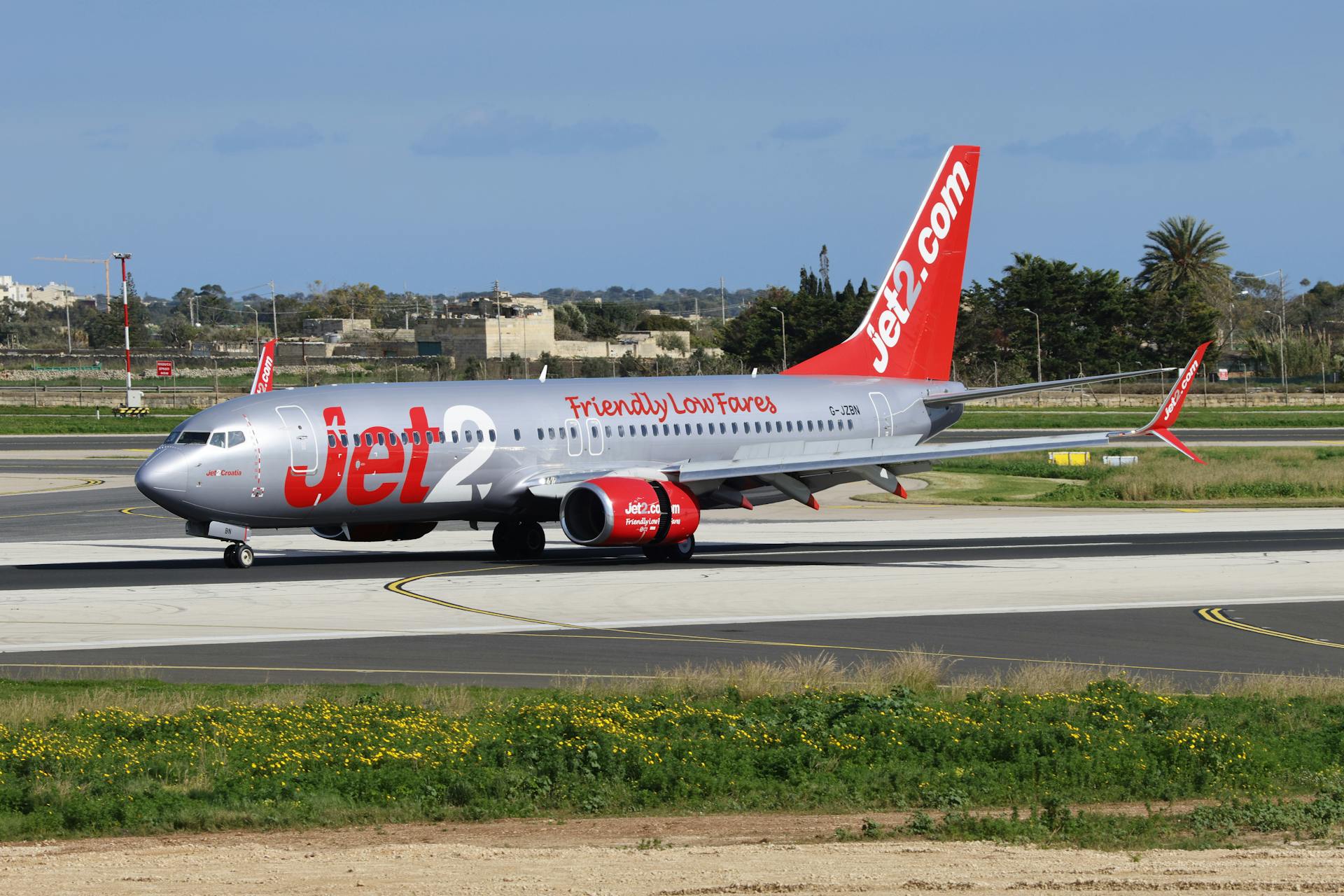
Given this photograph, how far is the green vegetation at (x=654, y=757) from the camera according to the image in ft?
55.4

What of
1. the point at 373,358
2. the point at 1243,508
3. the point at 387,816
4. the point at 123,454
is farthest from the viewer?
the point at 373,358

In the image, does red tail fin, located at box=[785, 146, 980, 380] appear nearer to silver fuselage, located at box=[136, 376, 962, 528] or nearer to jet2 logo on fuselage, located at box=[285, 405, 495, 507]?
silver fuselage, located at box=[136, 376, 962, 528]

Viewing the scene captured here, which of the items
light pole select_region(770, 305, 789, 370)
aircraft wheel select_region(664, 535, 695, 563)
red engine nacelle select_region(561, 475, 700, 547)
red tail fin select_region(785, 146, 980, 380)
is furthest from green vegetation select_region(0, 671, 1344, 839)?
light pole select_region(770, 305, 789, 370)

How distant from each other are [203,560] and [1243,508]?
36.3 meters

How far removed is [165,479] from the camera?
123 feet

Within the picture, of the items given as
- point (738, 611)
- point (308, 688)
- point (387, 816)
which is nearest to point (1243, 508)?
point (738, 611)

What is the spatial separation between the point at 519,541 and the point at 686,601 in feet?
32.6

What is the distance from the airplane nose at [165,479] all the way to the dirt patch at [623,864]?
74.0 feet

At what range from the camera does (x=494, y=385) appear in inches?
1714

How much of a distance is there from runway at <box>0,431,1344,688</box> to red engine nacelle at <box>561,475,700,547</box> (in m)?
0.92

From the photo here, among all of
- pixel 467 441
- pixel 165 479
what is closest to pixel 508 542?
pixel 467 441

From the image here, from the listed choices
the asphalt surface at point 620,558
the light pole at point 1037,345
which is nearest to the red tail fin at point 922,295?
the asphalt surface at point 620,558

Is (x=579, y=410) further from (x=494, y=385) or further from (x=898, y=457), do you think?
(x=898, y=457)

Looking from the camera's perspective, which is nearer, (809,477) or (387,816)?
(387,816)
